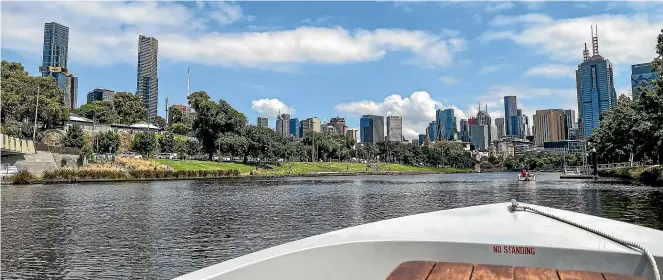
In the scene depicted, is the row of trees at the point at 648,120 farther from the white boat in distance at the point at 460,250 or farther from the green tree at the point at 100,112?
the green tree at the point at 100,112

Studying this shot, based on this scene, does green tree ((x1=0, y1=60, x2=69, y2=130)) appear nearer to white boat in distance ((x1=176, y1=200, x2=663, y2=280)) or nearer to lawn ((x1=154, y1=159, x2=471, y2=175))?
lawn ((x1=154, y1=159, x2=471, y2=175))

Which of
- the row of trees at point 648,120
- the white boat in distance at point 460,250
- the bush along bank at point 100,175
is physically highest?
the row of trees at point 648,120

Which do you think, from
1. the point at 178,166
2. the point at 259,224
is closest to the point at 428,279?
the point at 259,224

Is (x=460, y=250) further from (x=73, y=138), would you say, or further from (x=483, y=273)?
(x=73, y=138)

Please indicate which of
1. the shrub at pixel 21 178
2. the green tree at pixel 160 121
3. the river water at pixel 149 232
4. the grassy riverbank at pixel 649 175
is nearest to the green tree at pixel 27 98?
the shrub at pixel 21 178

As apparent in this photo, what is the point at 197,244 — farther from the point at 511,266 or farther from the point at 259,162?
the point at 259,162

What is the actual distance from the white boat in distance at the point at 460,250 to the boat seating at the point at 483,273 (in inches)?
3.3

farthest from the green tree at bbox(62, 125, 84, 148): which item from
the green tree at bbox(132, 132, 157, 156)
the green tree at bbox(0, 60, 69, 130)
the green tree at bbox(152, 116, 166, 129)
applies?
the green tree at bbox(152, 116, 166, 129)

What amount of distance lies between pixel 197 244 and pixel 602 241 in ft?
36.2

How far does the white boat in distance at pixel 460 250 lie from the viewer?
3223 millimetres

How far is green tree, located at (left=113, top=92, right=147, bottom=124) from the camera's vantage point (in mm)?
131875

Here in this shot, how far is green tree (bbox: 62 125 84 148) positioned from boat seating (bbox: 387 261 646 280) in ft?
302

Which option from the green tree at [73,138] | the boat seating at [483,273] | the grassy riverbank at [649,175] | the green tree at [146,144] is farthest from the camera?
the green tree at [146,144]

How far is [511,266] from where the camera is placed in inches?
138
